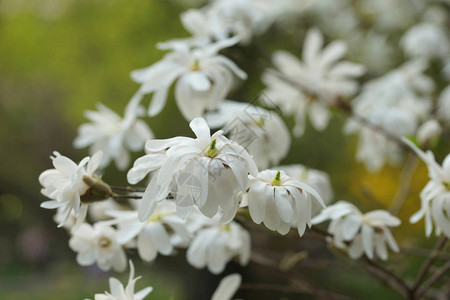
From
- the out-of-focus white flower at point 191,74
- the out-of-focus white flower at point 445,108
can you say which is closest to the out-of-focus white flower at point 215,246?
the out-of-focus white flower at point 191,74

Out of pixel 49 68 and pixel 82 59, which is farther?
pixel 49 68

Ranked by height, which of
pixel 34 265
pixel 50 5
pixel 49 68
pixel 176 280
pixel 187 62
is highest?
pixel 50 5

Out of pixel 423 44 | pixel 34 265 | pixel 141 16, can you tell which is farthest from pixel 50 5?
pixel 423 44

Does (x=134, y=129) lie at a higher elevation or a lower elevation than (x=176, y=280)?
higher

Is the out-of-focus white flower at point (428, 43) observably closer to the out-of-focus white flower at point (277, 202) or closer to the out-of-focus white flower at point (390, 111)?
the out-of-focus white flower at point (390, 111)

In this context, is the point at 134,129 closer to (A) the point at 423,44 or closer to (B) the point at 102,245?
(B) the point at 102,245

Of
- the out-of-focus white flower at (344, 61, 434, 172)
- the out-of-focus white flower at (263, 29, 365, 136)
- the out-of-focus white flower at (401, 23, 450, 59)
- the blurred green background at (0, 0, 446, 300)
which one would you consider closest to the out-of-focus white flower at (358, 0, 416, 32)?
the blurred green background at (0, 0, 446, 300)

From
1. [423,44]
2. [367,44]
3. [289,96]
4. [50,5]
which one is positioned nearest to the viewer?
[289,96]
